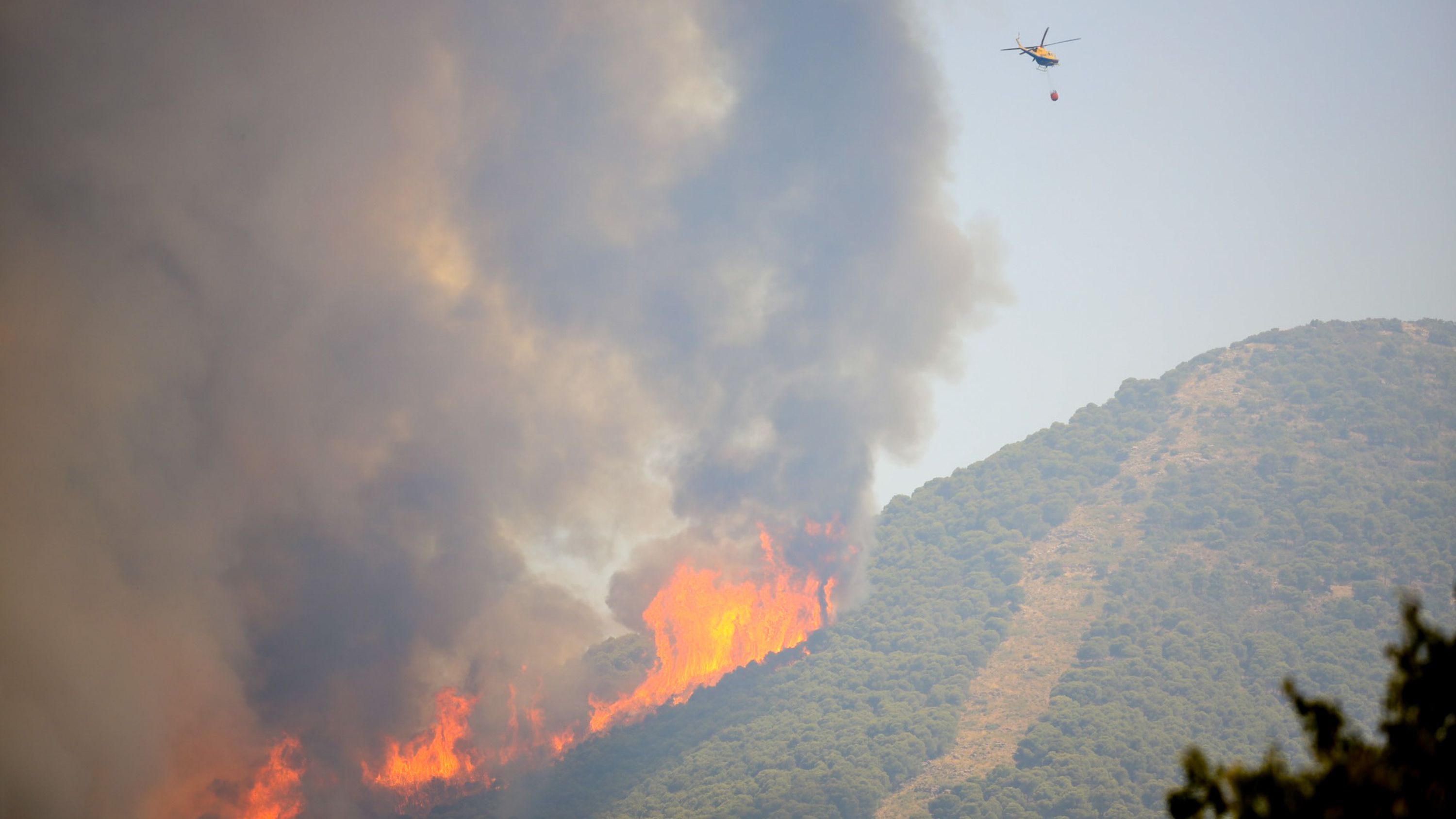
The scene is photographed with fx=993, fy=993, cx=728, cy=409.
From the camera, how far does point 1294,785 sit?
2420 cm

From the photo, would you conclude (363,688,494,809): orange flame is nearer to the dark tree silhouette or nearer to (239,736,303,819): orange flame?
(239,736,303,819): orange flame

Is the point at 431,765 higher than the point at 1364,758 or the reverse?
higher

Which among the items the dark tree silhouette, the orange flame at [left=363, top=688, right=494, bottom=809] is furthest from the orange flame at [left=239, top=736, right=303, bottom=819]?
the dark tree silhouette

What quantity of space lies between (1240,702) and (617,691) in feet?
356

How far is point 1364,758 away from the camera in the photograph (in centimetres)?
2264

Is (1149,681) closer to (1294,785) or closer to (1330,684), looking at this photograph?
(1330,684)

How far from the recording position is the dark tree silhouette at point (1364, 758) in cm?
2289

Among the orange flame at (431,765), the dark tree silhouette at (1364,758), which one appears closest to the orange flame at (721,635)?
the orange flame at (431,765)

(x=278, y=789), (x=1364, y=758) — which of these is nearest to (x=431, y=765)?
(x=278, y=789)

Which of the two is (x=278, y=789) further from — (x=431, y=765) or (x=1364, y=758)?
(x=1364, y=758)

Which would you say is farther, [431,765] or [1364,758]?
[431,765]

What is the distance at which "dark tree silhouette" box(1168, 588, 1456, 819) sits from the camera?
22.9 m

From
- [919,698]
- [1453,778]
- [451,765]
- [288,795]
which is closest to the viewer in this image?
[1453,778]

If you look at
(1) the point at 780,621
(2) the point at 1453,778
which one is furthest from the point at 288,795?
(2) the point at 1453,778
